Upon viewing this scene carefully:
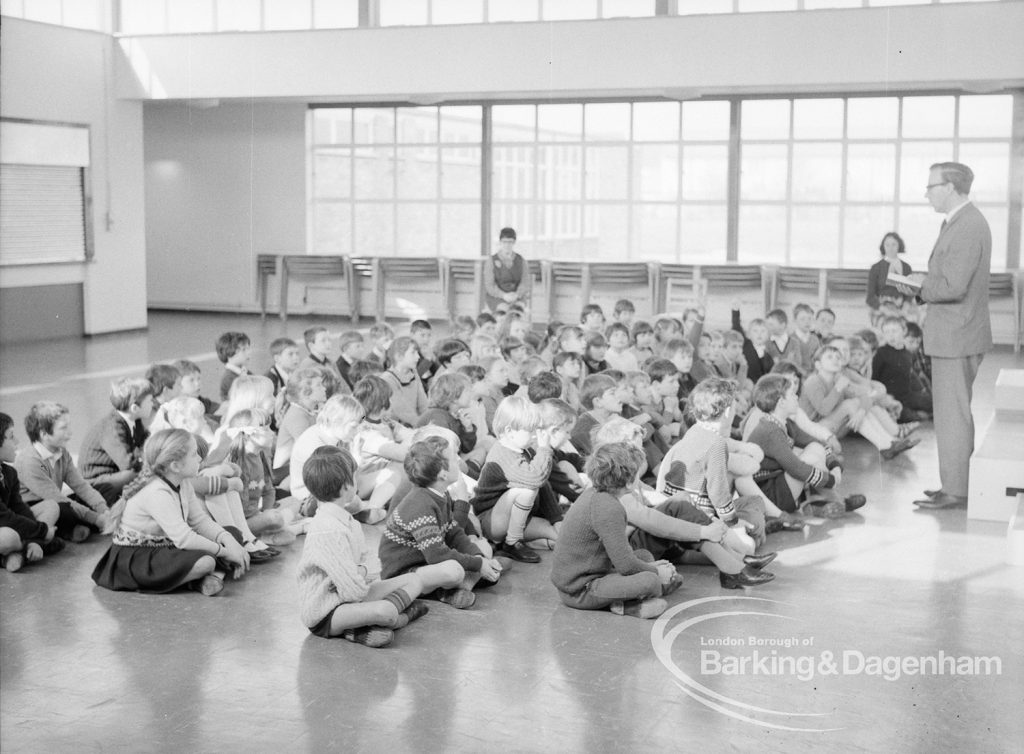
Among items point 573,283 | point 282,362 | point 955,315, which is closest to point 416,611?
point 282,362

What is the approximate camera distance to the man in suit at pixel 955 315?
622 centimetres

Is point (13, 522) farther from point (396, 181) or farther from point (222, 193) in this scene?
point (222, 193)

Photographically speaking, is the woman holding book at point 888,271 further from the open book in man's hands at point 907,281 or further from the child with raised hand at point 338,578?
the child with raised hand at point 338,578

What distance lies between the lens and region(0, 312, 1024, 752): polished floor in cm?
342

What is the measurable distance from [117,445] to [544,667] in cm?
280

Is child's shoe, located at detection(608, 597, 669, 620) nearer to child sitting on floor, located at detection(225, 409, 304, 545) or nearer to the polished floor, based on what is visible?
the polished floor

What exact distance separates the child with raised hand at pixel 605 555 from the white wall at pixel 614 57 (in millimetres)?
9027

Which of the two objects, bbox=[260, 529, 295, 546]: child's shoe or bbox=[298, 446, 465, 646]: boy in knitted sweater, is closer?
bbox=[298, 446, 465, 646]: boy in knitted sweater

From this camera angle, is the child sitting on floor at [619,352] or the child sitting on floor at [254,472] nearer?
the child sitting on floor at [254,472]

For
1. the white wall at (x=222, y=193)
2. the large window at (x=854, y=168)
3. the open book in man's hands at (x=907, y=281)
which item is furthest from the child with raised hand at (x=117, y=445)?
the white wall at (x=222, y=193)

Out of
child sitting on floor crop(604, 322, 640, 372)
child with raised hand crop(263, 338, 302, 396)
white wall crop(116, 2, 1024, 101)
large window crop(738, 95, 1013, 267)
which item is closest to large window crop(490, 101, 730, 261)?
large window crop(738, 95, 1013, 267)

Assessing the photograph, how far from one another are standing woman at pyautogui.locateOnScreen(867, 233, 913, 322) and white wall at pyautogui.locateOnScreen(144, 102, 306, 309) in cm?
831

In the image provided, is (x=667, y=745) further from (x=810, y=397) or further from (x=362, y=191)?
(x=362, y=191)

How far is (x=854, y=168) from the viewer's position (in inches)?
579
